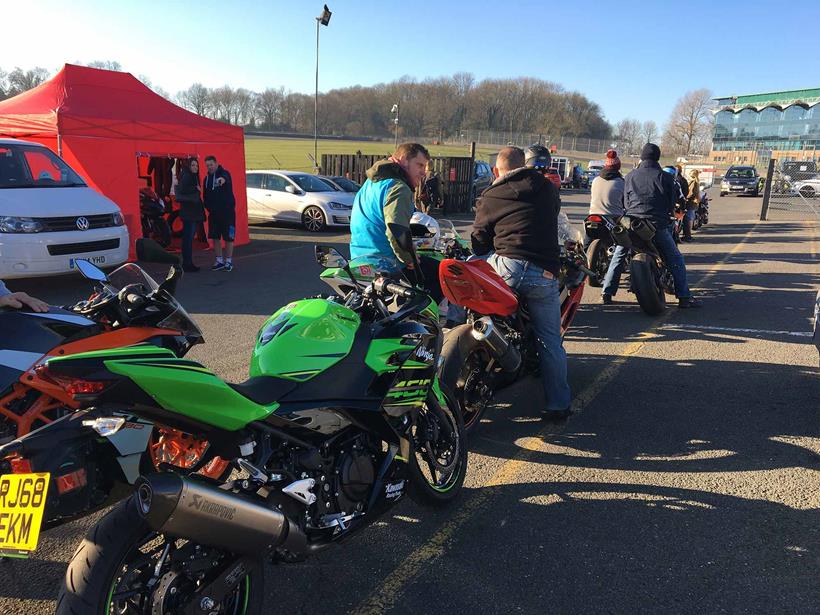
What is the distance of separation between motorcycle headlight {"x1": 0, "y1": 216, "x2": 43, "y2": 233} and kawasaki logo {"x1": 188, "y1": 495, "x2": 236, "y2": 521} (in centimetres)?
758

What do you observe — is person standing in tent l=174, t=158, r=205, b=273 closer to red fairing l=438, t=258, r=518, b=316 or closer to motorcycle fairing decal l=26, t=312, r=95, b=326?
red fairing l=438, t=258, r=518, b=316

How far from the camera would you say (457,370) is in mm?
4188

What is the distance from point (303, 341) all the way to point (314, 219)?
576 inches

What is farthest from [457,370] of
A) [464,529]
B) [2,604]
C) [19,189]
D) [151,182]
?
[151,182]

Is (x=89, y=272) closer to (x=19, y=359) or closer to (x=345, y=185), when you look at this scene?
(x=19, y=359)

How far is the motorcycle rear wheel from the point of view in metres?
7.85

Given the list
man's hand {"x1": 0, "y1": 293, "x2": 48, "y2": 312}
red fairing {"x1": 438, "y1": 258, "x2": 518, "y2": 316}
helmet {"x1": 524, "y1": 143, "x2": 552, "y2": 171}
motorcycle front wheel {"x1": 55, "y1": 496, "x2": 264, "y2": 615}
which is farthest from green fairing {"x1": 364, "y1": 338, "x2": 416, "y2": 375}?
helmet {"x1": 524, "y1": 143, "x2": 552, "y2": 171}

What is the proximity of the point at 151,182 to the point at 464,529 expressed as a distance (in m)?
13.9

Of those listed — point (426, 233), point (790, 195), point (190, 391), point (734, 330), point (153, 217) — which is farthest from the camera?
point (790, 195)

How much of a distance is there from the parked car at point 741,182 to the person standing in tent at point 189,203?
1300 inches

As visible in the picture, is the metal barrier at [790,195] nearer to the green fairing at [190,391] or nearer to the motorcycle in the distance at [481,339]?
the motorcycle in the distance at [481,339]

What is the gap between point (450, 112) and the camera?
10219cm

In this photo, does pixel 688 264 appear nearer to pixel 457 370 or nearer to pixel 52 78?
pixel 457 370

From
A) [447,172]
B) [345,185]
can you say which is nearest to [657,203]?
[345,185]
